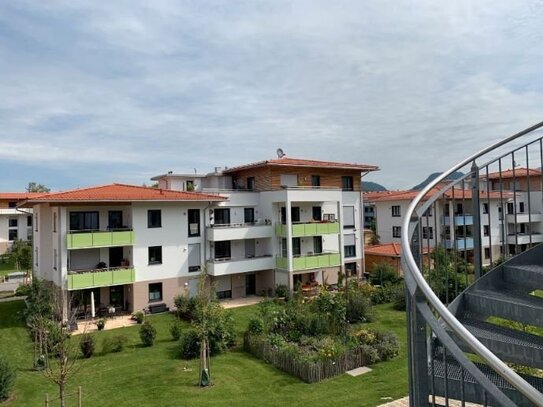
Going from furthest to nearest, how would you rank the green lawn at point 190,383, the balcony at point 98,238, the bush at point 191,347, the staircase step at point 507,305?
the balcony at point 98,238
the bush at point 191,347
the green lawn at point 190,383
the staircase step at point 507,305

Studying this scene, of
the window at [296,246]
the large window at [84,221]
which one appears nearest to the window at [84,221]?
the large window at [84,221]

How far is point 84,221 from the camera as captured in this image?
70.4 ft

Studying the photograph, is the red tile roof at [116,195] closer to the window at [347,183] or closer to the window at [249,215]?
the window at [249,215]

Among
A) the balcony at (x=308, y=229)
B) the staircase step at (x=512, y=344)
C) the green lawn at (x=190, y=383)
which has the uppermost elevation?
the balcony at (x=308, y=229)

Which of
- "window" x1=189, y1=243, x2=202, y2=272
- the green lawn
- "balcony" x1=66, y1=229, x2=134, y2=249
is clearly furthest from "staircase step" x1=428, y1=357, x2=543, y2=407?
"window" x1=189, y1=243, x2=202, y2=272

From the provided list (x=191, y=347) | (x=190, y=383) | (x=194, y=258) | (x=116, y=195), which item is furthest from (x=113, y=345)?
(x=194, y=258)

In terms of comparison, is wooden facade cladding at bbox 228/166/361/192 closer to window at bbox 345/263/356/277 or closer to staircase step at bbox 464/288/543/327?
window at bbox 345/263/356/277

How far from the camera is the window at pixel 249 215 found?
26562mm

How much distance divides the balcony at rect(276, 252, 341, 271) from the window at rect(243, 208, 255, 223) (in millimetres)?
3068

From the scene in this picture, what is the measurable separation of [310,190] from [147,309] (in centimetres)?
1116

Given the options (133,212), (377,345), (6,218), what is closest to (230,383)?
(377,345)

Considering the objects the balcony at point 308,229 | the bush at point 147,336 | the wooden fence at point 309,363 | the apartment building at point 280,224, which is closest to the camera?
the wooden fence at point 309,363

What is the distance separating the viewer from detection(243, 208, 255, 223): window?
2656cm

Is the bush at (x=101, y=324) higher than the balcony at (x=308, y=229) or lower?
lower
